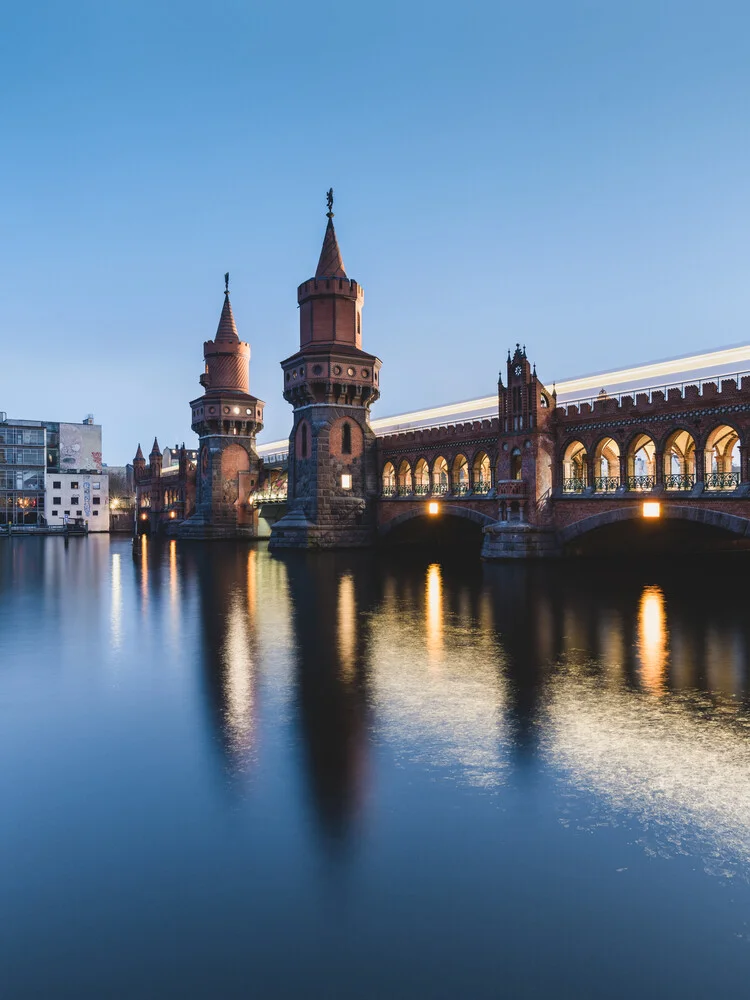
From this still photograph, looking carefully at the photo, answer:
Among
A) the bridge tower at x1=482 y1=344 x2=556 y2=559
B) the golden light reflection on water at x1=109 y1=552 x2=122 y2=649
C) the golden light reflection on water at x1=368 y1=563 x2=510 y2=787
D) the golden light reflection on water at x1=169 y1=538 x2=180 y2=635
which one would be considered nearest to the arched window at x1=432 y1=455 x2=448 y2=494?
the bridge tower at x1=482 y1=344 x2=556 y2=559

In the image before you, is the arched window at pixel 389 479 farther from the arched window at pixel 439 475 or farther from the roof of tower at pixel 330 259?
the roof of tower at pixel 330 259

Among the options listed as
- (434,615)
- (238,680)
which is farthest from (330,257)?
(238,680)

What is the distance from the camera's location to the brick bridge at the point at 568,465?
29578 millimetres

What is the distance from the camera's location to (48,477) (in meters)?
94.2

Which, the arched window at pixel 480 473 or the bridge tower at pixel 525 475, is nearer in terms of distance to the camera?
the bridge tower at pixel 525 475

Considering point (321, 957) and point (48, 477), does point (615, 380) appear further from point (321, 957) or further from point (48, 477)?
point (48, 477)

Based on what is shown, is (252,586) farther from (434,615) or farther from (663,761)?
(663,761)

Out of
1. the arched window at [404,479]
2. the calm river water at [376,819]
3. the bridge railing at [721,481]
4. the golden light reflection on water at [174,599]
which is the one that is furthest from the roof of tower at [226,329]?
the calm river water at [376,819]

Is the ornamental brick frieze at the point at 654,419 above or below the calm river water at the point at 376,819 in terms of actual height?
above

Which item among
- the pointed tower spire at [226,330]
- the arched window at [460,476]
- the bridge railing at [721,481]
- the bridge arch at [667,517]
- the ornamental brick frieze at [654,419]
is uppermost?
the pointed tower spire at [226,330]

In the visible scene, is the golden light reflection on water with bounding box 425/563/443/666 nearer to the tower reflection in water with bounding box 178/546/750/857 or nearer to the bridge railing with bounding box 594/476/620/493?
the tower reflection in water with bounding box 178/546/750/857

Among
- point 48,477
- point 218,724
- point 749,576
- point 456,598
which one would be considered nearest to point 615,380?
point 749,576

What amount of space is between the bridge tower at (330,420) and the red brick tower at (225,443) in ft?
52.4

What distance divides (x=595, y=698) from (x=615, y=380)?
4127 cm
